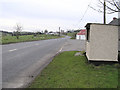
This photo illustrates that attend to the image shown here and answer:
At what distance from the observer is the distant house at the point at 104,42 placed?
7590 millimetres

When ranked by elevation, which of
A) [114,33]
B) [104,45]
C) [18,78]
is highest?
[114,33]

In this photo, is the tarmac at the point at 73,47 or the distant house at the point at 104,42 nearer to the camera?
the distant house at the point at 104,42

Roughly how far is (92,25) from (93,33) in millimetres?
418

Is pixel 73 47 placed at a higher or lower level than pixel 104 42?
lower

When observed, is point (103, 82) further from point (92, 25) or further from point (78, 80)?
point (92, 25)

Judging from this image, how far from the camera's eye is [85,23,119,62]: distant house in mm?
7590

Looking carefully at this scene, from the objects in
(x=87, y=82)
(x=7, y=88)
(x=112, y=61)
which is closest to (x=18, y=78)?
(x=7, y=88)

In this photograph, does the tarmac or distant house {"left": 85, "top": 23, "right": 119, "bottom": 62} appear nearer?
distant house {"left": 85, "top": 23, "right": 119, "bottom": 62}

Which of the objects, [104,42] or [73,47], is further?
[73,47]

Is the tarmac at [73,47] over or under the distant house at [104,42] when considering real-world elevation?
under

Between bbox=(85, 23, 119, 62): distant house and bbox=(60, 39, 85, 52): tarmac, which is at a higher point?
bbox=(85, 23, 119, 62): distant house

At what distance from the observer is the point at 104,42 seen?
764cm

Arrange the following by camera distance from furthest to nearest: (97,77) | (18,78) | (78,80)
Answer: (18,78) → (97,77) → (78,80)

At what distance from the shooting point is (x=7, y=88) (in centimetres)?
474
